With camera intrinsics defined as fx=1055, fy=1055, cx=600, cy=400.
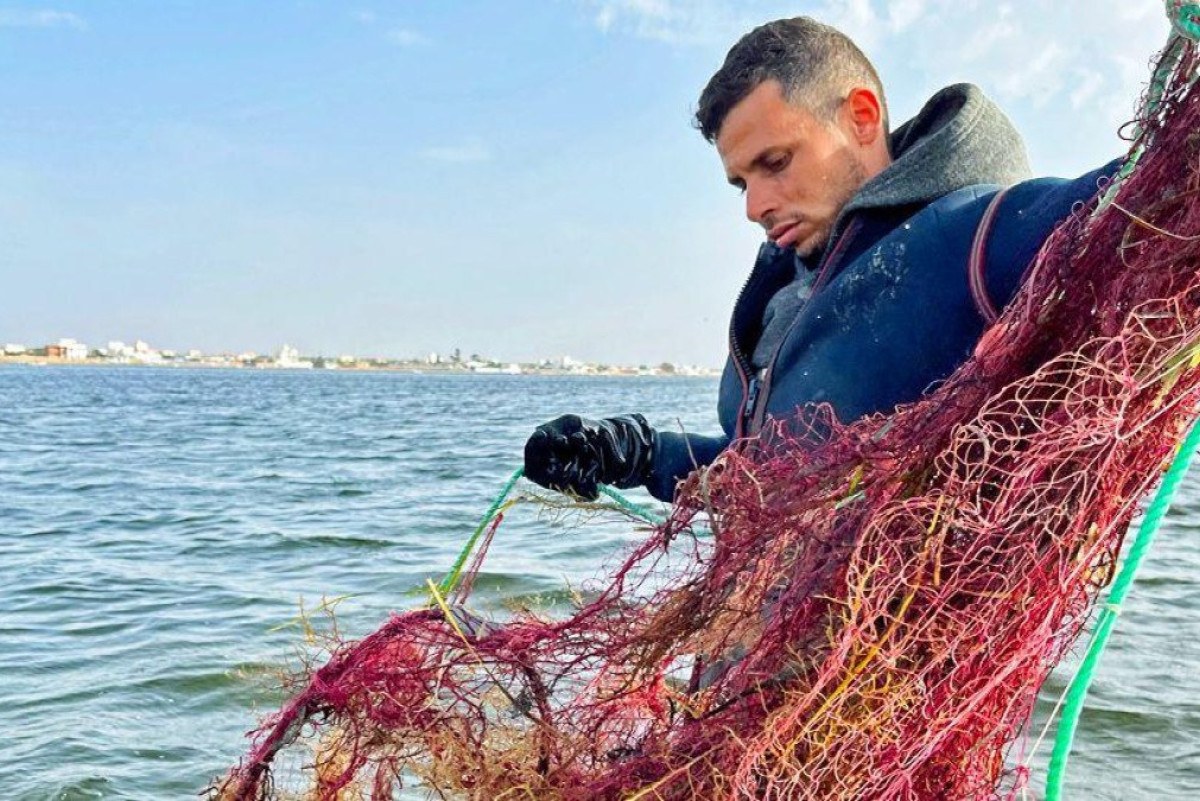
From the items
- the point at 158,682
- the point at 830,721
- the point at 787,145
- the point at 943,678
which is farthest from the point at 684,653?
the point at 158,682

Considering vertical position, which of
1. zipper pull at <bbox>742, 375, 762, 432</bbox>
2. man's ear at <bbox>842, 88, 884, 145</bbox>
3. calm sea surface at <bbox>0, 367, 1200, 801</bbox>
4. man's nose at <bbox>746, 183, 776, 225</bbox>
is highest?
man's ear at <bbox>842, 88, 884, 145</bbox>

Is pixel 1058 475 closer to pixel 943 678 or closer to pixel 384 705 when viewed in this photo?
pixel 943 678

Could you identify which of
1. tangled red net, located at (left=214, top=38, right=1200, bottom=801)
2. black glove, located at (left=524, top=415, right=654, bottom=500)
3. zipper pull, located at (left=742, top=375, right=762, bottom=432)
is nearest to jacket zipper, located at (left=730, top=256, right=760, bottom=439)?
zipper pull, located at (left=742, top=375, right=762, bottom=432)

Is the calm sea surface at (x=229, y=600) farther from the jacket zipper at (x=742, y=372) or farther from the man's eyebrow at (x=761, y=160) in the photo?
the man's eyebrow at (x=761, y=160)

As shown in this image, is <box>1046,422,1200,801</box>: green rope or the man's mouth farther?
the man's mouth

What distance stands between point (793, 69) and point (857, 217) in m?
0.40

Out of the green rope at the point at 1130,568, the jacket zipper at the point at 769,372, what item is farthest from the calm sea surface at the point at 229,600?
the green rope at the point at 1130,568

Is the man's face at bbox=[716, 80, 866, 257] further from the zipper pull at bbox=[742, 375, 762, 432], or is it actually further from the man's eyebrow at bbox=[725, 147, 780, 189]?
the zipper pull at bbox=[742, 375, 762, 432]

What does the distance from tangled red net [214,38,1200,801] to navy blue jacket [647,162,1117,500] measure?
29 centimetres

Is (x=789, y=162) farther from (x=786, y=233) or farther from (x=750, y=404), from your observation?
(x=750, y=404)

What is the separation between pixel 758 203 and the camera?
2.66m

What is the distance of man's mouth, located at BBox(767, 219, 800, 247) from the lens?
106 inches

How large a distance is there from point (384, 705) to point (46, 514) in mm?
15227

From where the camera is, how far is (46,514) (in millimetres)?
15367
